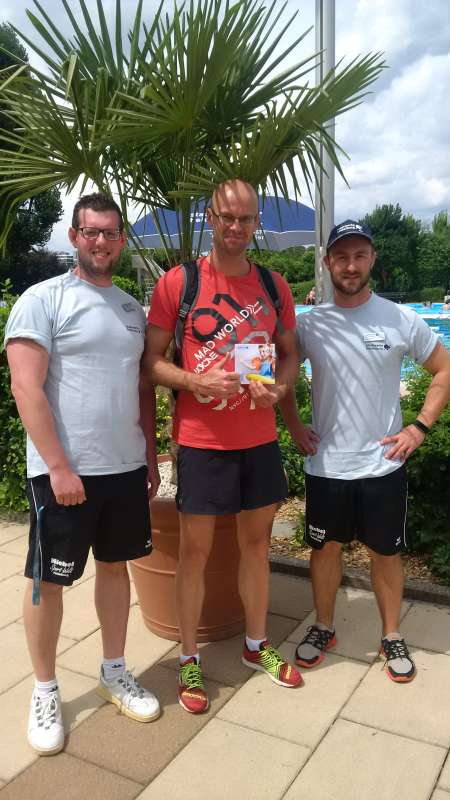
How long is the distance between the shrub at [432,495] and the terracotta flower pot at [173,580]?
114 centimetres

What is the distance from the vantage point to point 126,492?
233cm

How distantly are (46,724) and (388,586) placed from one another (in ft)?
4.92

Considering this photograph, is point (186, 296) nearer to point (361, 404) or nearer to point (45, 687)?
point (361, 404)

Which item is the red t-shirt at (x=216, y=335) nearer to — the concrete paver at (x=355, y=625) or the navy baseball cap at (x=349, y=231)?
the navy baseball cap at (x=349, y=231)

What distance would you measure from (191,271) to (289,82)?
1.17 metres

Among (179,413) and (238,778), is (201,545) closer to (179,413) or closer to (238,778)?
(179,413)

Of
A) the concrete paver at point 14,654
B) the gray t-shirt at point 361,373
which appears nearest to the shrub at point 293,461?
the gray t-shirt at point 361,373

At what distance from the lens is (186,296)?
240 centimetres

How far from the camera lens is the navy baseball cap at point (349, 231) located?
8.39 ft

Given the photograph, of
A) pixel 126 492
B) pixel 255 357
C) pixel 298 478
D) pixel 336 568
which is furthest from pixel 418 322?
pixel 298 478

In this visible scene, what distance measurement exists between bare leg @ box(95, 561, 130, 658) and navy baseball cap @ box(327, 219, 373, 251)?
1.56 metres

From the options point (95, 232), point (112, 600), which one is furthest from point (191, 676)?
point (95, 232)

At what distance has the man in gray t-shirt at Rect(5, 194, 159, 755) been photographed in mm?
2102

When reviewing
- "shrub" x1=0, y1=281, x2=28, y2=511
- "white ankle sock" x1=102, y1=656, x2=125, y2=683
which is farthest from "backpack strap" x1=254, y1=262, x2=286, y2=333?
"shrub" x1=0, y1=281, x2=28, y2=511
